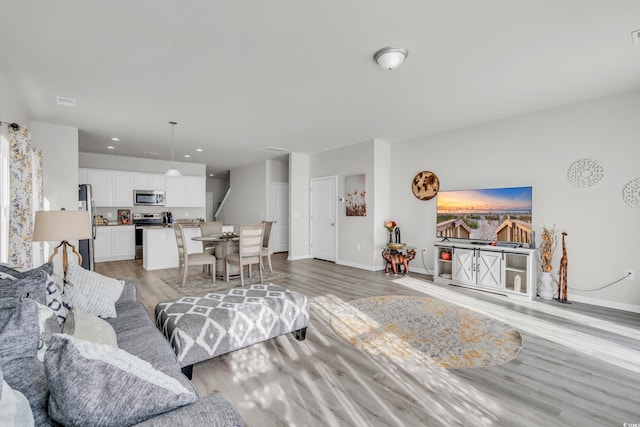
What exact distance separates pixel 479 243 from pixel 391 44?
11.4 ft

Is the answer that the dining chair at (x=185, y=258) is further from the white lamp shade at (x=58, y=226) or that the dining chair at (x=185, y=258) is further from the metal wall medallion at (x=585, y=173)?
the metal wall medallion at (x=585, y=173)

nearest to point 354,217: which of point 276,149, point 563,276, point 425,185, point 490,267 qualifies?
point 425,185

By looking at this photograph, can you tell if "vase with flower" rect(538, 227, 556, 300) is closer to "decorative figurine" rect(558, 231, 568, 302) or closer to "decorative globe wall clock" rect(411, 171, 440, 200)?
"decorative figurine" rect(558, 231, 568, 302)

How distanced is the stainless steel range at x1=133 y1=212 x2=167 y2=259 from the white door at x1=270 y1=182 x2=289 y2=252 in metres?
2.95

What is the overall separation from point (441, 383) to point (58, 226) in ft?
11.4

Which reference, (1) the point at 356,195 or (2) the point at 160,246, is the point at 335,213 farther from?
(2) the point at 160,246

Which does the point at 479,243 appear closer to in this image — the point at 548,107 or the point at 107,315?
the point at 548,107

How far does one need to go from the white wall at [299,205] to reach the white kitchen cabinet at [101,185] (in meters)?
4.33

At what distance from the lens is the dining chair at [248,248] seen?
4.64 m

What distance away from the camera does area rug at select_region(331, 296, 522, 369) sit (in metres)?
2.48

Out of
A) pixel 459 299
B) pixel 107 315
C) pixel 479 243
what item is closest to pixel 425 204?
pixel 479 243

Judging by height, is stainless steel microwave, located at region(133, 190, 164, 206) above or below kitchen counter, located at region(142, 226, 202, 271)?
above

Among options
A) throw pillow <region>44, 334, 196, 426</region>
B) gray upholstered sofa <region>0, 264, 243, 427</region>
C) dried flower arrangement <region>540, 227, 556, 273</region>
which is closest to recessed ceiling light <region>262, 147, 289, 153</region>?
dried flower arrangement <region>540, 227, 556, 273</region>

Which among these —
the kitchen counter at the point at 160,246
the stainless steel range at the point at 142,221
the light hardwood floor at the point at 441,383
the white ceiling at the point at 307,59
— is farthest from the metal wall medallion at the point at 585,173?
the stainless steel range at the point at 142,221
